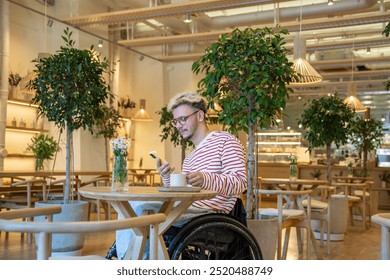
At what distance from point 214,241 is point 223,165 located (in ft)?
1.52

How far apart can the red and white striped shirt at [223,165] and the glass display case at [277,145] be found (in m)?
10.9

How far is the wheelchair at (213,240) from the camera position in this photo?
267 cm

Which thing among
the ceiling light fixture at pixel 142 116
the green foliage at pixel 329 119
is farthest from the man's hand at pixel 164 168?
the ceiling light fixture at pixel 142 116

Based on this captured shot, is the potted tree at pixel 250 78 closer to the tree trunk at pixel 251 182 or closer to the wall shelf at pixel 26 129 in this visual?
the tree trunk at pixel 251 182

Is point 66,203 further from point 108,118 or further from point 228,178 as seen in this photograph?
point 108,118

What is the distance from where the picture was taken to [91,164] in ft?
34.6

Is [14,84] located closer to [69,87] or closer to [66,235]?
[69,87]

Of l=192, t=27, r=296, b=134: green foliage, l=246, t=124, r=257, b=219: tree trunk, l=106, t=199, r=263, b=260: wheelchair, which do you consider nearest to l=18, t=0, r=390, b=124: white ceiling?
l=192, t=27, r=296, b=134: green foliage

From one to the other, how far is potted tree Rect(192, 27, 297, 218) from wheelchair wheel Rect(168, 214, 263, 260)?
3.45ft

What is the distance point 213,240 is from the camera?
110 inches

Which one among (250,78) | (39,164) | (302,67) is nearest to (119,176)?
(250,78)

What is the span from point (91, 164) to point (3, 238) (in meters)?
4.58

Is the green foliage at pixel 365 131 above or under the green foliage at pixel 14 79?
under
